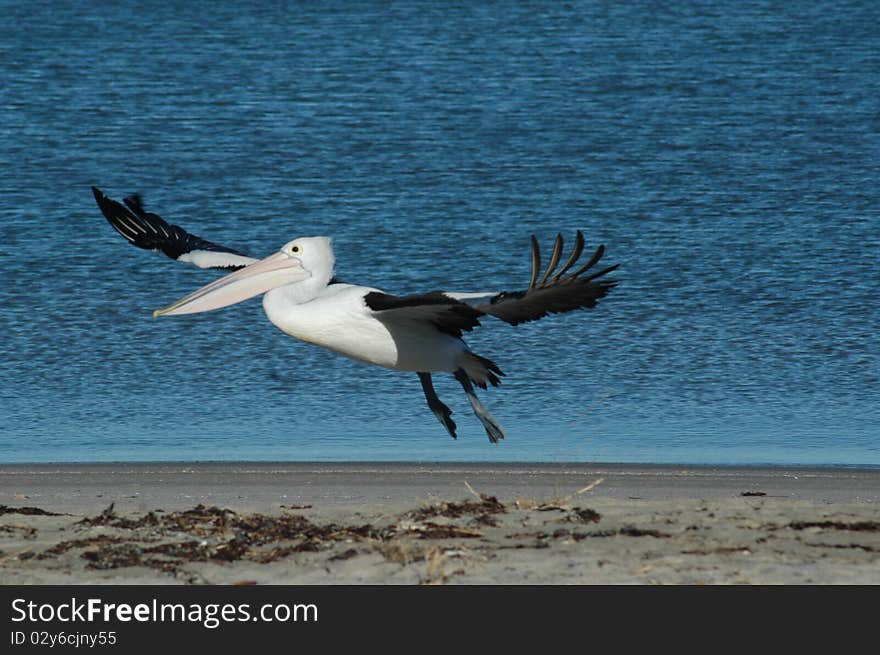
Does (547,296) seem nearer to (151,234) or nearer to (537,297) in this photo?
(537,297)

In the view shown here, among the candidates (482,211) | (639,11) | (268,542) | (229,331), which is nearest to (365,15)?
(639,11)

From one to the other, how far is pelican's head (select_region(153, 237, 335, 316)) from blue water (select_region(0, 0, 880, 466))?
150 centimetres

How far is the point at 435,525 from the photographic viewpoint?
720cm

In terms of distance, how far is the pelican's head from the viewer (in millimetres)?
9195

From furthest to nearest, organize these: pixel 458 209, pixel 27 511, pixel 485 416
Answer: pixel 458 209, pixel 485 416, pixel 27 511

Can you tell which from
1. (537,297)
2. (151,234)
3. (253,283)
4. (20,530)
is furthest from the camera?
(151,234)

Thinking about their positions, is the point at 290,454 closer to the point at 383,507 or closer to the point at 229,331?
the point at 383,507

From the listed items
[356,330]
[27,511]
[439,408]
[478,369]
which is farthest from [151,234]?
[27,511]

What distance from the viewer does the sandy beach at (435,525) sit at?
6414 millimetres

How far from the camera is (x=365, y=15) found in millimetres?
28531

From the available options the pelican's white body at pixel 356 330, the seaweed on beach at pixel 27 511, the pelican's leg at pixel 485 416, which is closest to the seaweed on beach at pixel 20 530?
the seaweed on beach at pixel 27 511

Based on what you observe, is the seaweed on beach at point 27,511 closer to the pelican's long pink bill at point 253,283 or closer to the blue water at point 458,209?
the pelican's long pink bill at point 253,283

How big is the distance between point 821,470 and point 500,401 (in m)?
2.69

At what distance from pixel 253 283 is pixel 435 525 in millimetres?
2467
